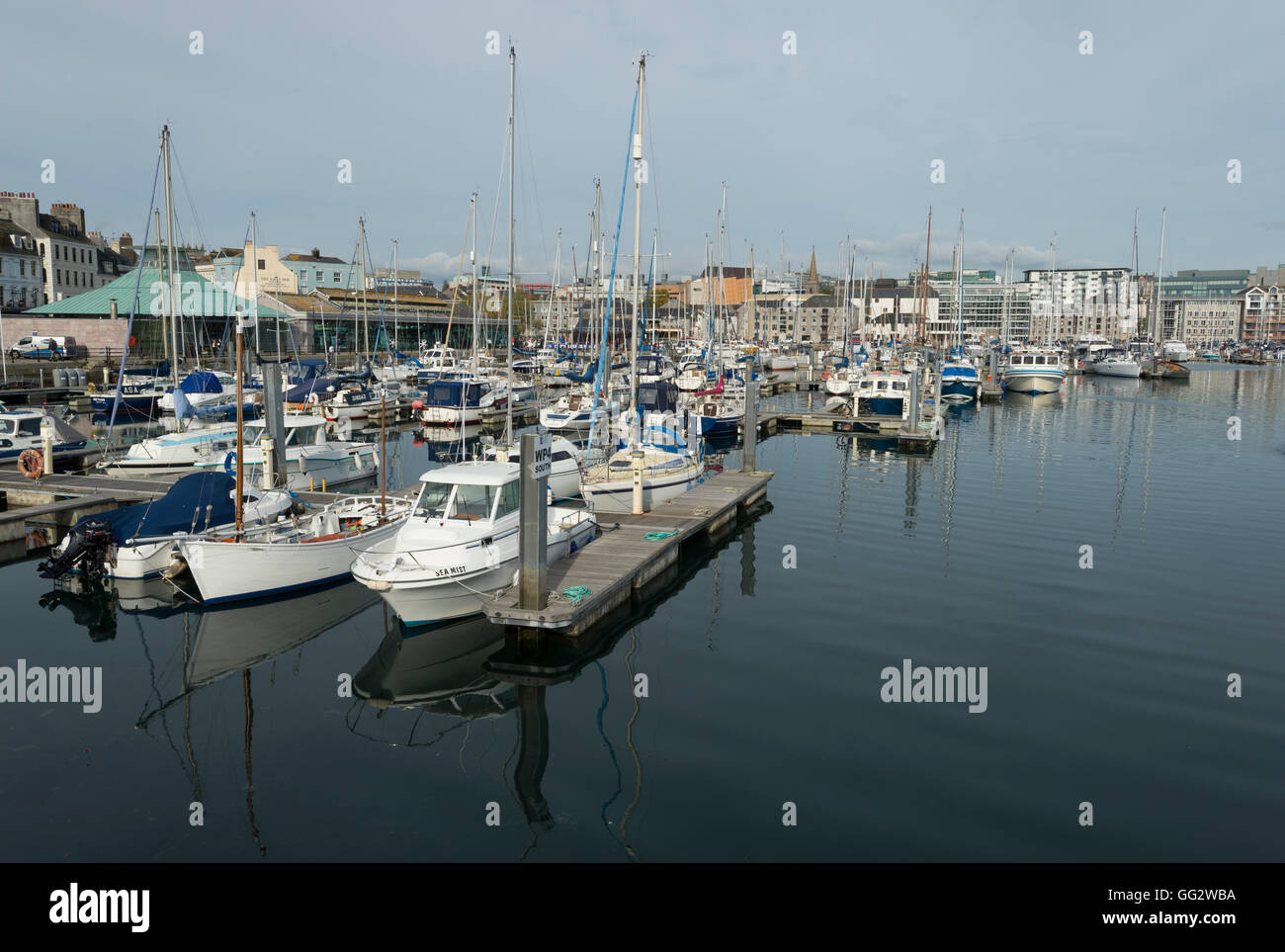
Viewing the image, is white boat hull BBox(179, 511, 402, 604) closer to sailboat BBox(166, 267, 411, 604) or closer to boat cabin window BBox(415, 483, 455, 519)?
sailboat BBox(166, 267, 411, 604)

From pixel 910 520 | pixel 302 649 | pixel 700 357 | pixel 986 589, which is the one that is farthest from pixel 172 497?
pixel 700 357

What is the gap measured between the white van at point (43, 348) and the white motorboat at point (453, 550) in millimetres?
61705

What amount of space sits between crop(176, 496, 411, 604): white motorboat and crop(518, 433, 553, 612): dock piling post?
3.73 meters

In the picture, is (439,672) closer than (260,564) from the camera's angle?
Yes

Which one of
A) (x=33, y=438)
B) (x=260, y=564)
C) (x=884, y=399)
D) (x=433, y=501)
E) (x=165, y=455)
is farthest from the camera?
(x=884, y=399)

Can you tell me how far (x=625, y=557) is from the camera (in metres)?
21.0

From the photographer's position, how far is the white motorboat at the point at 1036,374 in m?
79.9

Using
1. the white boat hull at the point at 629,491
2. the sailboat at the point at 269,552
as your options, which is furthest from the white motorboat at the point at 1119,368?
the sailboat at the point at 269,552

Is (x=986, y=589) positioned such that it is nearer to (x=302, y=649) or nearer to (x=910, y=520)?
(x=910, y=520)

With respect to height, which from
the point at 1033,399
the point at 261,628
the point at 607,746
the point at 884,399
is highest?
the point at 884,399

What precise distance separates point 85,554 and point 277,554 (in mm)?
4849

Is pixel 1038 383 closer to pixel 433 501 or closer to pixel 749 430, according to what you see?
pixel 749 430

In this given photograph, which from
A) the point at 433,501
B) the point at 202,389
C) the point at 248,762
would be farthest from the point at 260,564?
the point at 202,389
